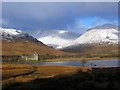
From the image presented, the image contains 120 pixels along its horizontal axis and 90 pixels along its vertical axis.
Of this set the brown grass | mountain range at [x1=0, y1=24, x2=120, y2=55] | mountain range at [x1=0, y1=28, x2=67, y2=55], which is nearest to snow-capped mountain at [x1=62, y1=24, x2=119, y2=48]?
mountain range at [x1=0, y1=24, x2=120, y2=55]

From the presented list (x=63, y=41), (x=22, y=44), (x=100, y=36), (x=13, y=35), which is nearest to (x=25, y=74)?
(x=22, y=44)

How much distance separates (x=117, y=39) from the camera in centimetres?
14088

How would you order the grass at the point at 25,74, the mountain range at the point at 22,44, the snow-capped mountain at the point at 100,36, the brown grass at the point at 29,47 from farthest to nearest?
the snow-capped mountain at the point at 100,36 → the mountain range at the point at 22,44 → the brown grass at the point at 29,47 → the grass at the point at 25,74

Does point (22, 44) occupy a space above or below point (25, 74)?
above

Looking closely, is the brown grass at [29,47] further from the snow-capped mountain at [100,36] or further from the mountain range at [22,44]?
the snow-capped mountain at [100,36]

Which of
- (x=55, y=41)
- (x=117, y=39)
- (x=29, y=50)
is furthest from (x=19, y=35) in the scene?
(x=55, y=41)

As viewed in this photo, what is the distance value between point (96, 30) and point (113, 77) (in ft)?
469

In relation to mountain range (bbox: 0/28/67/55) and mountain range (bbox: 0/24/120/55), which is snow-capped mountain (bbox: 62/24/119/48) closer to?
mountain range (bbox: 0/24/120/55)

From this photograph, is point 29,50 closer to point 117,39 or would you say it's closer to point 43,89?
point 117,39

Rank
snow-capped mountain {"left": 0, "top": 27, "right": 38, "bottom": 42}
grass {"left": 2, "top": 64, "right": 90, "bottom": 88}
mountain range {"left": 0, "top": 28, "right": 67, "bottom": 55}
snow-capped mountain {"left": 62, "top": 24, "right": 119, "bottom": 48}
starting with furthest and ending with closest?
1. snow-capped mountain {"left": 62, "top": 24, "right": 119, "bottom": 48}
2. snow-capped mountain {"left": 0, "top": 27, "right": 38, "bottom": 42}
3. mountain range {"left": 0, "top": 28, "right": 67, "bottom": 55}
4. grass {"left": 2, "top": 64, "right": 90, "bottom": 88}

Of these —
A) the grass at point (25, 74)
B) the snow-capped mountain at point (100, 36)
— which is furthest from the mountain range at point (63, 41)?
the grass at point (25, 74)

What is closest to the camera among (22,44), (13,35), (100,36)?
(22,44)

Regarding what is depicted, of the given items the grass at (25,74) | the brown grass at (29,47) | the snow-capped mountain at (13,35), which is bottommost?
the grass at (25,74)

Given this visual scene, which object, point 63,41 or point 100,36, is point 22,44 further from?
point 63,41
